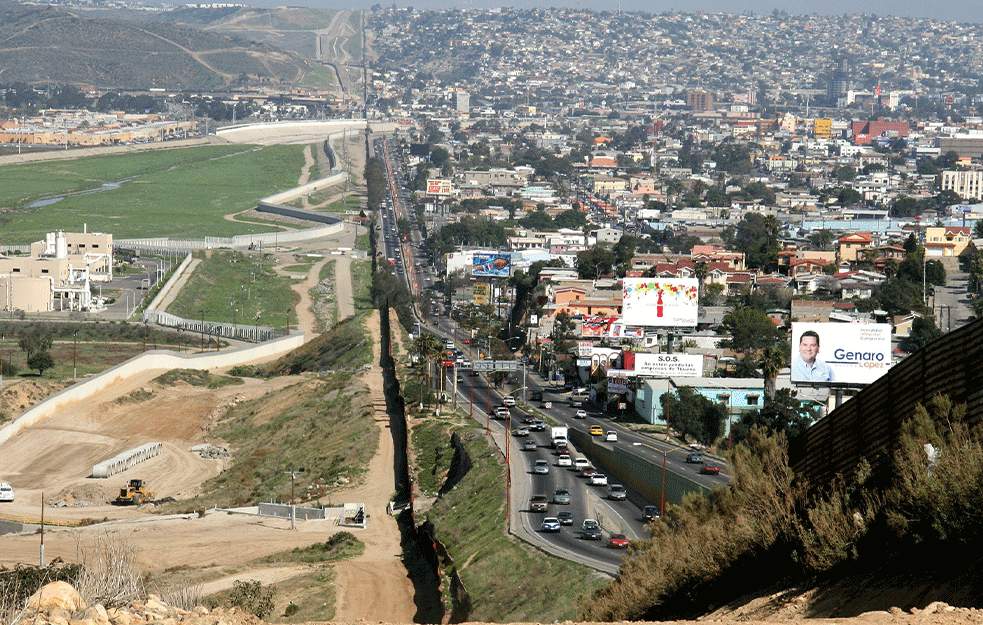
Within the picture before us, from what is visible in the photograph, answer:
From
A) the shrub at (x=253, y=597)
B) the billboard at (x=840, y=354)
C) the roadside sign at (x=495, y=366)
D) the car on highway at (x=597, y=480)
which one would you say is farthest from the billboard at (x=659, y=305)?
the shrub at (x=253, y=597)

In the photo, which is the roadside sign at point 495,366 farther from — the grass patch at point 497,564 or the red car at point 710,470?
the red car at point 710,470

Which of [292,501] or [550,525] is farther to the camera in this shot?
[292,501]

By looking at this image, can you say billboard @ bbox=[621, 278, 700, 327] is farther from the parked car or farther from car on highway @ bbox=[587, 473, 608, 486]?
the parked car

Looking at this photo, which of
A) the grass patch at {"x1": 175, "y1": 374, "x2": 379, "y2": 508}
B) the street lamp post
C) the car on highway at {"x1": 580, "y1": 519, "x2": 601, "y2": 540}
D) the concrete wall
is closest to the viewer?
the car on highway at {"x1": 580, "y1": 519, "x2": 601, "y2": 540}

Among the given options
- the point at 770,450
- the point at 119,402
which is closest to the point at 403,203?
the point at 119,402

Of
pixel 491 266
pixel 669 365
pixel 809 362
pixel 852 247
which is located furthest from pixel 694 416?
pixel 852 247

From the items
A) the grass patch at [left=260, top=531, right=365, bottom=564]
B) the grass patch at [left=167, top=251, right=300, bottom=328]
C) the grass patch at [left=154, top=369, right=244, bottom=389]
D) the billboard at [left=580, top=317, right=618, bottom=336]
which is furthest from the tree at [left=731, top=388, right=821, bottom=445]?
the grass patch at [left=167, top=251, right=300, bottom=328]

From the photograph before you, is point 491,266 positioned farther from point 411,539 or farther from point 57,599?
point 57,599
